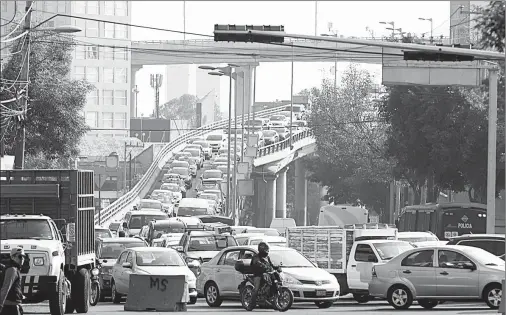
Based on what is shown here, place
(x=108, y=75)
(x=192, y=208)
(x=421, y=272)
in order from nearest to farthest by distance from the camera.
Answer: (x=421, y=272)
(x=192, y=208)
(x=108, y=75)

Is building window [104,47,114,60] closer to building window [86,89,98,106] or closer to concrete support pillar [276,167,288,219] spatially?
building window [86,89,98,106]

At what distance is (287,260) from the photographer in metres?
34.0

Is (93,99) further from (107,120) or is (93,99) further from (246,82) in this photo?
(246,82)

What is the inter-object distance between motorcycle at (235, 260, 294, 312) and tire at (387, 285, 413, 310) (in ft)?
7.90

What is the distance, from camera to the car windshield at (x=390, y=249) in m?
35.8

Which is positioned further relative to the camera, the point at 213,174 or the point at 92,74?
the point at 92,74

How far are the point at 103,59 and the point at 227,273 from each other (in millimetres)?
141821

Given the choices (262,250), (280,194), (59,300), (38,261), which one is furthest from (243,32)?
(280,194)

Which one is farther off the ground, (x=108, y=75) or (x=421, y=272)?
(x=108, y=75)

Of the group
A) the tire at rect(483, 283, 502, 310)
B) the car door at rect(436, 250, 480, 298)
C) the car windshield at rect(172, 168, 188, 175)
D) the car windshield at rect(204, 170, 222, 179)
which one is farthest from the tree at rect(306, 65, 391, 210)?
the tire at rect(483, 283, 502, 310)

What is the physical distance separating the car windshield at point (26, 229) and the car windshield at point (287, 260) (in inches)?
293

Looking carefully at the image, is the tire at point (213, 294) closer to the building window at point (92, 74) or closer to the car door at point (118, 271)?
the car door at point (118, 271)

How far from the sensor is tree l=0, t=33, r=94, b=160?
47.7m

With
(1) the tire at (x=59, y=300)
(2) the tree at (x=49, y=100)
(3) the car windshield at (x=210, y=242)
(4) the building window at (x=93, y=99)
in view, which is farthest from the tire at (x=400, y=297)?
(4) the building window at (x=93, y=99)
